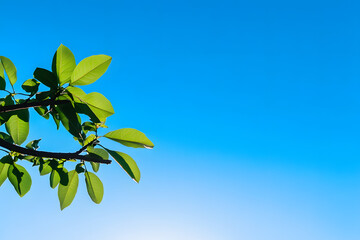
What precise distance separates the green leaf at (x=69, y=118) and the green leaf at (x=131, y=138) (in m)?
0.12

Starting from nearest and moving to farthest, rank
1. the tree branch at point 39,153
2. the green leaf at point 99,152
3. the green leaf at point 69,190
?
the tree branch at point 39,153, the green leaf at point 99,152, the green leaf at point 69,190

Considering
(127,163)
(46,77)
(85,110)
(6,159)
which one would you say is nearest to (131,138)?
(127,163)

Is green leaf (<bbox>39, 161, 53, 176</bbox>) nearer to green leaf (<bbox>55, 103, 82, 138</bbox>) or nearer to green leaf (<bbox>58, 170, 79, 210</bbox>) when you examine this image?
A: green leaf (<bbox>58, 170, 79, 210</bbox>)

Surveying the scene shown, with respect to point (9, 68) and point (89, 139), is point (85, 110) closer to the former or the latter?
point (89, 139)

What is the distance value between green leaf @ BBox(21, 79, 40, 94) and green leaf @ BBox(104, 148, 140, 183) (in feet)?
0.83

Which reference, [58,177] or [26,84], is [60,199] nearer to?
[58,177]

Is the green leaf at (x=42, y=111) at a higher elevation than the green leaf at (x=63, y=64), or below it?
below

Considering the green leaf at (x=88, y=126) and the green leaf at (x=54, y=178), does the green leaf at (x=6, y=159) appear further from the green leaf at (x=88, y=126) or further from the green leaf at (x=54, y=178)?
the green leaf at (x=88, y=126)

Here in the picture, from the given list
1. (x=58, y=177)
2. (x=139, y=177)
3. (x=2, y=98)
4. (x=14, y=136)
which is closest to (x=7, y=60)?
(x=2, y=98)

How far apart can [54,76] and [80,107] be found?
100 millimetres

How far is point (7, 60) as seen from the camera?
1.03 meters

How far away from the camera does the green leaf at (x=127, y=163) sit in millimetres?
966

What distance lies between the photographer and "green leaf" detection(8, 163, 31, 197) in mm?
1085

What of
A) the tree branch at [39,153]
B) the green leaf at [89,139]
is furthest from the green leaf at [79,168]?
the tree branch at [39,153]
